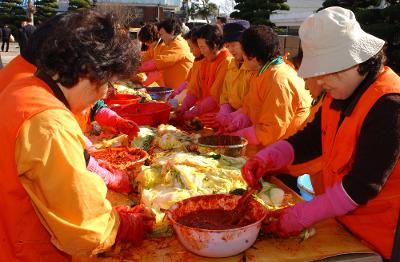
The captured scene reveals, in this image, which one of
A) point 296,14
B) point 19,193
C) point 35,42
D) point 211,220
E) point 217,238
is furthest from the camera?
point 296,14

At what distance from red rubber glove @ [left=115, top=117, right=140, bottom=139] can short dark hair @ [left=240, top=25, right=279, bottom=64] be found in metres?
1.12

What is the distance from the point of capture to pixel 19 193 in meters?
1.40

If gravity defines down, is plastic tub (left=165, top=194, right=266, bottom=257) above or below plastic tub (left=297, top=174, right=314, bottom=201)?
above

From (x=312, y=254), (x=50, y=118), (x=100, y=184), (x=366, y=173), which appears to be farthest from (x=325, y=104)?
(x=50, y=118)

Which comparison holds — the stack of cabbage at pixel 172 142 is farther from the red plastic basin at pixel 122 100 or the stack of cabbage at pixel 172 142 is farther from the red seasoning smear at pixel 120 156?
the red plastic basin at pixel 122 100

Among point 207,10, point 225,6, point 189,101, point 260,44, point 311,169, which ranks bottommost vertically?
point 207,10

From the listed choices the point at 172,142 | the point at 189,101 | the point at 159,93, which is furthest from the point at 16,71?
the point at 159,93

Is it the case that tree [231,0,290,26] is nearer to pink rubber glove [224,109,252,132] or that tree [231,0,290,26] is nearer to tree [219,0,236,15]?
pink rubber glove [224,109,252,132]

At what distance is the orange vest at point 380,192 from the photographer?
1.78 meters

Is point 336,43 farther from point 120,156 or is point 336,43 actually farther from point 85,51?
point 120,156

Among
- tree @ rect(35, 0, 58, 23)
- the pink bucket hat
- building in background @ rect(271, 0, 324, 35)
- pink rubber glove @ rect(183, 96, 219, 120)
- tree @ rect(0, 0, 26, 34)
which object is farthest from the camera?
tree @ rect(35, 0, 58, 23)

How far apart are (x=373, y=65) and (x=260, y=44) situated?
1570 mm

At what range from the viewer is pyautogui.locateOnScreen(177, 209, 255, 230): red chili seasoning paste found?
1841 mm

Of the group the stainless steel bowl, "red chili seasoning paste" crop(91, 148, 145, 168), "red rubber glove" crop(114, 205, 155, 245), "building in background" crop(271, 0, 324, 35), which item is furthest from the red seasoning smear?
"building in background" crop(271, 0, 324, 35)
